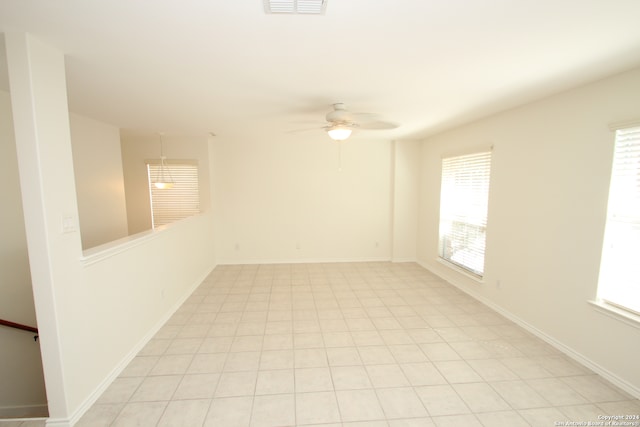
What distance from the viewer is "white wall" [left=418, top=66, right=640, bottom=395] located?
2.24 m

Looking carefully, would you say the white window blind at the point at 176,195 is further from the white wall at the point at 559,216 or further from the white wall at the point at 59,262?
the white wall at the point at 559,216

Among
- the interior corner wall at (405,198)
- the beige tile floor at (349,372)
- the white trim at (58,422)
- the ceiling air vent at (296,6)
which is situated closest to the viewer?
the ceiling air vent at (296,6)

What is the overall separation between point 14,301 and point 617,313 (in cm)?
547

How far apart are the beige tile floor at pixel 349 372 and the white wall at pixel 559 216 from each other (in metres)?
0.26

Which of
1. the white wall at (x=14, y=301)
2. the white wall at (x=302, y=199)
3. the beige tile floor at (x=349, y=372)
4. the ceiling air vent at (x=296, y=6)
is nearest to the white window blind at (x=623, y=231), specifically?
the beige tile floor at (x=349, y=372)

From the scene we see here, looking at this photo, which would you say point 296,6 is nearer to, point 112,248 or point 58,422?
point 112,248

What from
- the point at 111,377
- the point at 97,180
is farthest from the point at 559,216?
the point at 97,180

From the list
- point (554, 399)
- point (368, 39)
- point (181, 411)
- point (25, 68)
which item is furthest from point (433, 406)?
point (25, 68)

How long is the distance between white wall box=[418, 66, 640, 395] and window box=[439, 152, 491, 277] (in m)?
0.23

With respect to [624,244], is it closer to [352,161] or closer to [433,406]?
[433,406]

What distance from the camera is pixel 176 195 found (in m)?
5.27

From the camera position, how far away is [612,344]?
2.23m

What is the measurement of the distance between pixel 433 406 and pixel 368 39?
258 centimetres

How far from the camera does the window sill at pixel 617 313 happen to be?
2068 millimetres
